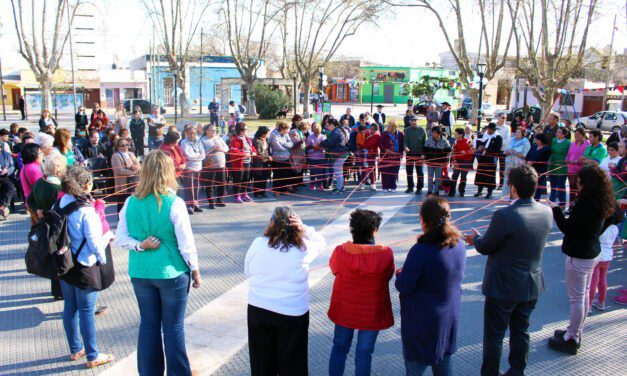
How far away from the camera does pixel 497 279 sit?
355 cm

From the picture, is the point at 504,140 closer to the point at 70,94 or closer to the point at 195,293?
the point at 195,293

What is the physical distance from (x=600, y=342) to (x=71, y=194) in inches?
192

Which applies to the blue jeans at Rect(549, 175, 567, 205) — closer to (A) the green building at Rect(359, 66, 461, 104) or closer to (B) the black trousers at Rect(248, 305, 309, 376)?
(B) the black trousers at Rect(248, 305, 309, 376)

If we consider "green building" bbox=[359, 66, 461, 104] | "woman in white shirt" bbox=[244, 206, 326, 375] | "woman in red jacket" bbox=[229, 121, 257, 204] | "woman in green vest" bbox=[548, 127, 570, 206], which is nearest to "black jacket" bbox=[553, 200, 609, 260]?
"woman in white shirt" bbox=[244, 206, 326, 375]

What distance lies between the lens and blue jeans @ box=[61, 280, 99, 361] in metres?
3.93

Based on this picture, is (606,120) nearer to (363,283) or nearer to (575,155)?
A: (575,155)

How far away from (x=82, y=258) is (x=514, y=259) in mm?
3304

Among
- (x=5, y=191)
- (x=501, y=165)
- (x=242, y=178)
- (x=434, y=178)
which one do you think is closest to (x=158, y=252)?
(x=5, y=191)

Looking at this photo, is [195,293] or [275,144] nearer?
[195,293]

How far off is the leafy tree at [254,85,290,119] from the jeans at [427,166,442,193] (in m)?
23.4

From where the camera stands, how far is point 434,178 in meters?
10.9

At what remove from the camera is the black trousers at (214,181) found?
979 centimetres

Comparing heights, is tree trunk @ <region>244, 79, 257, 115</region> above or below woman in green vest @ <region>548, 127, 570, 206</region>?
above

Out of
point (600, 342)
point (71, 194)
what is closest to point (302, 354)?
point (71, 194)
